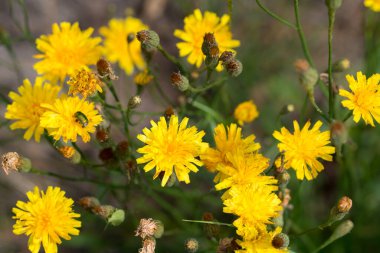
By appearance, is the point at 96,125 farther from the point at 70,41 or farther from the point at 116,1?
the point at 116,1


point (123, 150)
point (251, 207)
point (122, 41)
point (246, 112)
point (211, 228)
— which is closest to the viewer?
point (251, 207)

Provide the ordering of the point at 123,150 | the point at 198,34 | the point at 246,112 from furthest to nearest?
the point at 198,34 < the point at 246,112 < the point at 123,150

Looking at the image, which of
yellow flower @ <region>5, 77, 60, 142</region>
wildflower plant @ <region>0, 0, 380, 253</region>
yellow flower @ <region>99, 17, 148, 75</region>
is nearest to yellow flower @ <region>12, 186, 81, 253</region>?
wildflower plant @ <region>0, 0, 380, 253</region>

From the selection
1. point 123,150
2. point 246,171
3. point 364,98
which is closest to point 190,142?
point 246,171

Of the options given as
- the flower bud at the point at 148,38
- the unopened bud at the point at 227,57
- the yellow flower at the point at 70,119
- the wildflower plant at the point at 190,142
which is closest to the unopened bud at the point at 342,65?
the wildflower plant at the point at 190,142

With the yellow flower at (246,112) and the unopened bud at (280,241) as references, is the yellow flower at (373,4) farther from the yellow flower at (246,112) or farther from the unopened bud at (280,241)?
the unopened bud at (280,241)

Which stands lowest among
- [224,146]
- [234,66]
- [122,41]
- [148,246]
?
[148,246]

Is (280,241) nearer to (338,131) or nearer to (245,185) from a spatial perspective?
(245,185)

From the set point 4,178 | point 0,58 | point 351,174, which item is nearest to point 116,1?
point 0,58
